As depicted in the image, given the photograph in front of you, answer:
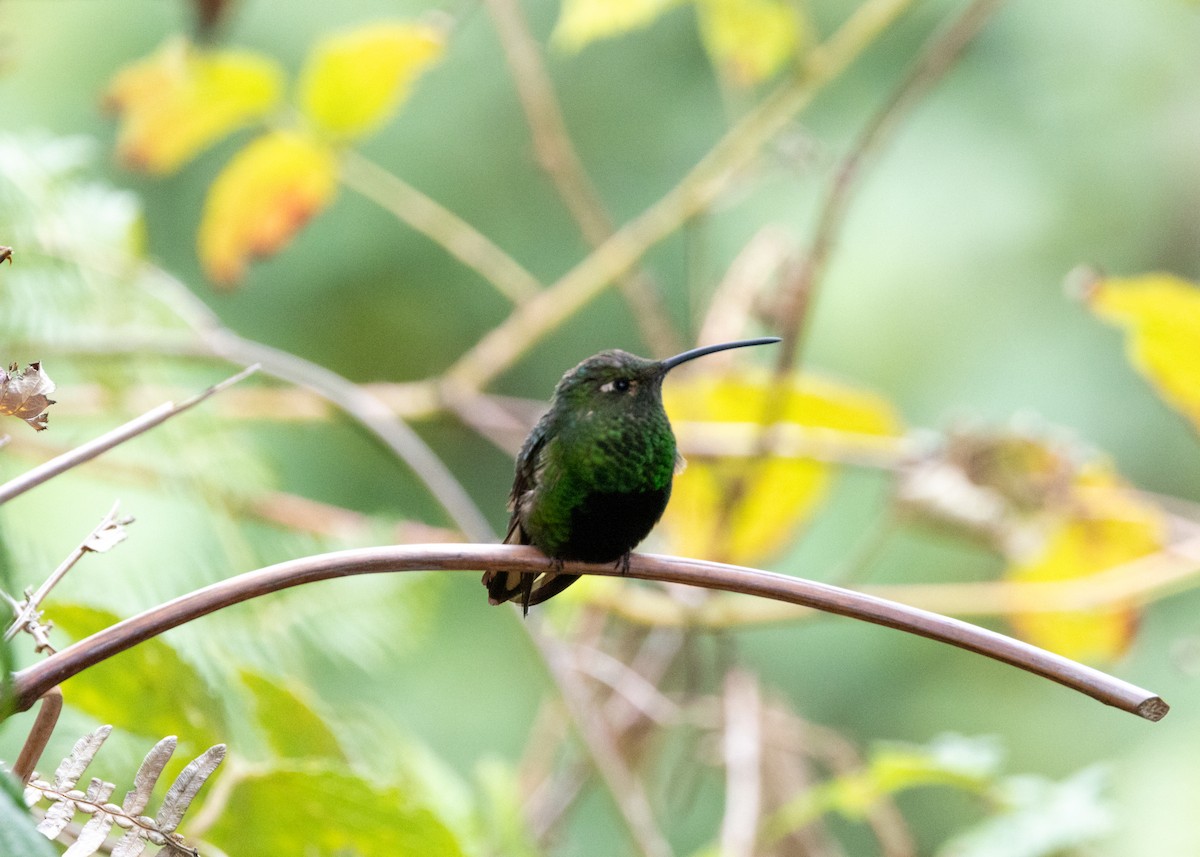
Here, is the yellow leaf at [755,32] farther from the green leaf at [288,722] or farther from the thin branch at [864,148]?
the green leaf at [288,722]

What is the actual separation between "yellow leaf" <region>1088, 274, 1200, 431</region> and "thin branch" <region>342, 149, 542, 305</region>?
0.80 metres

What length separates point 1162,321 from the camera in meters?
1.35

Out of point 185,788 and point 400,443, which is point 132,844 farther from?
point 400,443

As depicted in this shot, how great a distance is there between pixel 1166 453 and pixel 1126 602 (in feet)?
5.84

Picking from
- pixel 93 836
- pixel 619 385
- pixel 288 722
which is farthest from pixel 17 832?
pixel 619 385

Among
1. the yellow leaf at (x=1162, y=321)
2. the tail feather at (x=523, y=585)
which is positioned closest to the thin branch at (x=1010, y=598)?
the yellow leaf at (x=1162, y=321)

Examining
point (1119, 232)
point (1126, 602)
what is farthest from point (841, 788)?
point (1119, 232)

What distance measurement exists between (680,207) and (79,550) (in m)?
1.25

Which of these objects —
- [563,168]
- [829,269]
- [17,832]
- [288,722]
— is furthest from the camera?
[829,269]

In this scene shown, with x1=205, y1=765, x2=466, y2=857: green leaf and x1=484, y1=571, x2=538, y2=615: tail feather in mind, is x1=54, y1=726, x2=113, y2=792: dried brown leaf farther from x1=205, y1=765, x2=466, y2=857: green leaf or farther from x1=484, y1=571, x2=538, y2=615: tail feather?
x1=484, y1=571, x2=538, y2=615: tail feather

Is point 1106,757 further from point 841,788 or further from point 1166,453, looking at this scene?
point 841,788

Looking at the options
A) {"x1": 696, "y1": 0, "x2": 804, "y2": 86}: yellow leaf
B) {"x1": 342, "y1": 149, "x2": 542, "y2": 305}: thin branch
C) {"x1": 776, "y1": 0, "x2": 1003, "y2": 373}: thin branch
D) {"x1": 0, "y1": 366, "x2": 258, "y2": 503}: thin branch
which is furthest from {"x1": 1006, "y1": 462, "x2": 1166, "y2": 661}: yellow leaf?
{"x1": 0, "y1": 366, "x2": 258, "y2": 503}: thin branch

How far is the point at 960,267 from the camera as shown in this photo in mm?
3152

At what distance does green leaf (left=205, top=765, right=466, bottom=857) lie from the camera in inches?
28.8
